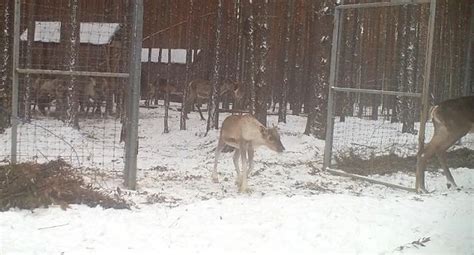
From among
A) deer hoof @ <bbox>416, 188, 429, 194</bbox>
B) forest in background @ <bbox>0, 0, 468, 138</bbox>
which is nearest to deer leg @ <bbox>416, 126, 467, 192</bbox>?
deer hoof @ <bbox>416, 188, 429, 194</bbox>

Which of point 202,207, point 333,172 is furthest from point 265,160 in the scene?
point 202,207

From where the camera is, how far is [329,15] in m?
15.2

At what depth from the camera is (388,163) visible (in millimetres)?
11789

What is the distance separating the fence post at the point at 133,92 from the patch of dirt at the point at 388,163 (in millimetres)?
4448

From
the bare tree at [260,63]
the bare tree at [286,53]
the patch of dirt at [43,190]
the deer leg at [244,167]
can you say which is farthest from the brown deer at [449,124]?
the bare tree at [286,53]

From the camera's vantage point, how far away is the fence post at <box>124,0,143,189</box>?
8.76 m

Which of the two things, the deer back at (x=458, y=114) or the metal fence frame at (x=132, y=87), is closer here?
the metal fence frame at (x=132, y=87)

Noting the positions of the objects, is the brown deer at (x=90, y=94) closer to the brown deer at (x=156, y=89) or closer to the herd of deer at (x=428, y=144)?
the brown deer at (x=156, y=89)

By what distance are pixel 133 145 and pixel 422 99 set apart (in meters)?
4.53

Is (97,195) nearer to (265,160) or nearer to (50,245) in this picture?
(50,245)

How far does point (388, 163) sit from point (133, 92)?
550 cm

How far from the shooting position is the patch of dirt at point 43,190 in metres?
7.20

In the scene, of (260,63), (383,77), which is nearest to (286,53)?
(383,77)

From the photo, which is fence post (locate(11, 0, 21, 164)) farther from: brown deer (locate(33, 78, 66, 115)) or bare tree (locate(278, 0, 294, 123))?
bare tree (locate(278, 0, 294, 123))
